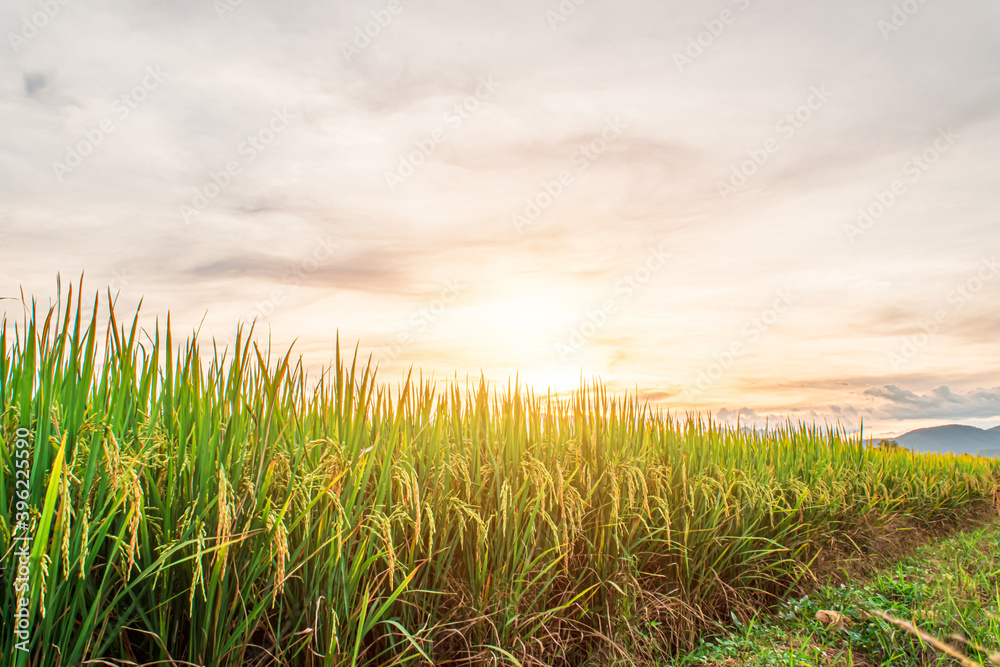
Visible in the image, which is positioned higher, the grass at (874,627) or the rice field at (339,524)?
the rice field at (339,524)

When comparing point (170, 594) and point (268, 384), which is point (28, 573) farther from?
point (268, 384)

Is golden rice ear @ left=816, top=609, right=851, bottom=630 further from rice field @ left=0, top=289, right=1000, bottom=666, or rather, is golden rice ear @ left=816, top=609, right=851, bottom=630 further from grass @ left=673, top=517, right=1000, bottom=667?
rice field @ left=0, top=289, right=1000, bottom=666

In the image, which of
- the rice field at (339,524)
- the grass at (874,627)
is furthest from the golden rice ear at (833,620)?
the rice field at (339,524)

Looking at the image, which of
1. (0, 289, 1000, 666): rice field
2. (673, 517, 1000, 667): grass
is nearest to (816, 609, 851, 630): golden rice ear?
(673, 517, 1000, 667): grass

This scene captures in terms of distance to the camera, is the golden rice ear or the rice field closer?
the rice field

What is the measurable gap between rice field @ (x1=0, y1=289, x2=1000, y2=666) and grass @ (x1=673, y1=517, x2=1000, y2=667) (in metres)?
0.24

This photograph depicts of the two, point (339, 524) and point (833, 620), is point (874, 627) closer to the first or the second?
point (833, 620)

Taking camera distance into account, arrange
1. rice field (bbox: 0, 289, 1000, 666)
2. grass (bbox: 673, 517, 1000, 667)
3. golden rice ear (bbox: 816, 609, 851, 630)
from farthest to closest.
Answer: golden rice ear (bbox: 816, 609, 851, 630) < grass (bbox: 673, 517, 1000, 667) < rice field (bbox: 0, 289, 1000, 666)

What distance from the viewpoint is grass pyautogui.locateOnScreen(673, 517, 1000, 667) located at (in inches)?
161

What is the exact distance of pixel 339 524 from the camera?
233 cm

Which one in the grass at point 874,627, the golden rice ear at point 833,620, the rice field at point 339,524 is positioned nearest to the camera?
the rice field at point 339,524

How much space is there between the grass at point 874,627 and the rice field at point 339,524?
0.79ft

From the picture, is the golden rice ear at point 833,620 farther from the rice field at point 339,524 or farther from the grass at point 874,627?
the rice field at point 339,524

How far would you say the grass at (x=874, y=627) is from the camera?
409cm
